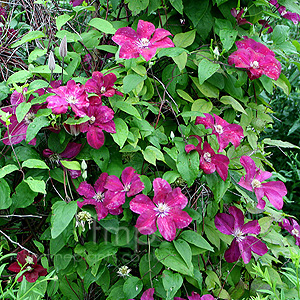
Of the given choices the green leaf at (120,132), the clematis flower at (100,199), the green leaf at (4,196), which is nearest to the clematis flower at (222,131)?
the green leaf at (120,132)

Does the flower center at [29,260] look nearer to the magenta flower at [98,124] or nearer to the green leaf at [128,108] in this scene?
the magenta flower at [98,124]

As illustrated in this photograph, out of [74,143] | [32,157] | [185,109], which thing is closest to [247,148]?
[185,109]

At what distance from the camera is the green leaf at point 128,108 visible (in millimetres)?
922

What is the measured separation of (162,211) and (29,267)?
40cm

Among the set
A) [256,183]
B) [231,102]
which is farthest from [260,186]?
[231,102]

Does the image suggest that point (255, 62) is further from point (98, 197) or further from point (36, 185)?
point (36, 185)

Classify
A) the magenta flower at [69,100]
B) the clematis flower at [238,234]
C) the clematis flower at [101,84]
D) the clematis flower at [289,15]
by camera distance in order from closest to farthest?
1. the magenta flower at [69,100]
2. the clematis flower at [101,84]
3. the clematis flower at [238,234]
4. the clematis flower at [289,15]

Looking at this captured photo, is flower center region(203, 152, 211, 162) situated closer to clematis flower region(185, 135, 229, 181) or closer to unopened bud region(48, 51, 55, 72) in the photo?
clematis flower region(185, 135, 229, 181)

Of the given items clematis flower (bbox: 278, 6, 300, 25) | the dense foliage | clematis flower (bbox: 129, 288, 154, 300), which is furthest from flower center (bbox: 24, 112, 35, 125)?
clematis flower (bbox: 278, 6, 300, 25)

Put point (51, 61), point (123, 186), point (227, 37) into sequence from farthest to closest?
point (227, 37)
point (123, 186)
point (51, 61)

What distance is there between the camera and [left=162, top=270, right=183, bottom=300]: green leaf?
2.92 feet

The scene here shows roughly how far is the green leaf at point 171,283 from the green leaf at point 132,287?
3.1 inches

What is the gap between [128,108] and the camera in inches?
36.6

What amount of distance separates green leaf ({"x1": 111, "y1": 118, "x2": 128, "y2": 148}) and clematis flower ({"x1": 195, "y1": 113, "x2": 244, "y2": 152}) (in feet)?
0.68
